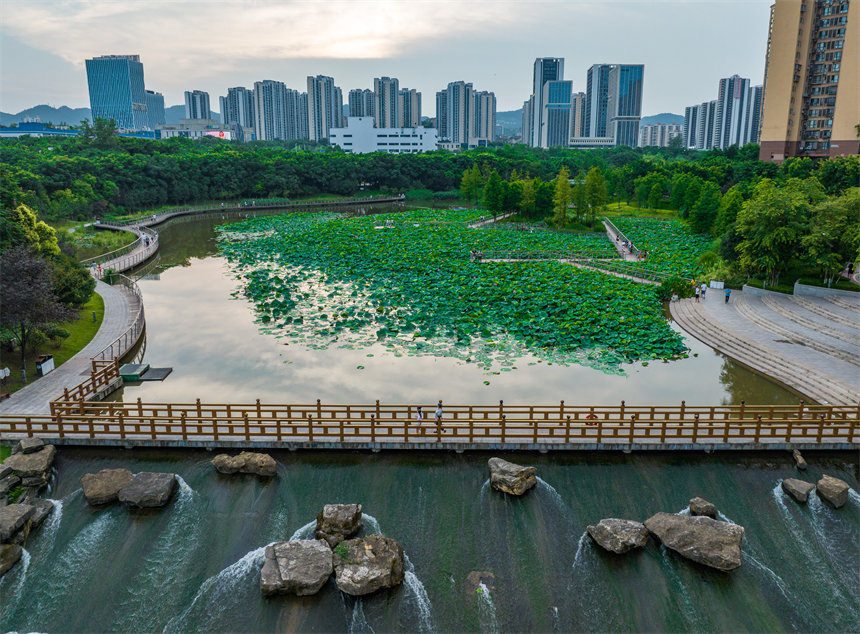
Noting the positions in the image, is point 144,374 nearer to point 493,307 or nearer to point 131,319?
point 131,319

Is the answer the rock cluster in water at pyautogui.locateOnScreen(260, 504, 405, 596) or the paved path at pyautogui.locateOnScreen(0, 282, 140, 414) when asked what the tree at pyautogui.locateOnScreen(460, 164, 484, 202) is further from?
the rock cluster in water at pyautogui.locateOnScreen(260, 504, 405, 596)

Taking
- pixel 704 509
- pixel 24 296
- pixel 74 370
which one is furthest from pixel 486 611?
pixel 74 370

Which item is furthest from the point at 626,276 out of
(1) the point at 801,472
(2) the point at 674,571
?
(2) the point at 674,571

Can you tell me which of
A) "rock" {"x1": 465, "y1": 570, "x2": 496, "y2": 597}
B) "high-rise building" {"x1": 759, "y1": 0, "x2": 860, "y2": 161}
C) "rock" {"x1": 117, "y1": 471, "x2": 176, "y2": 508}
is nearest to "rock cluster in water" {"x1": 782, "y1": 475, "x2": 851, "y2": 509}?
"rock" {"x1": 465, "y1": 570, "x2": 496, "y2": 597}

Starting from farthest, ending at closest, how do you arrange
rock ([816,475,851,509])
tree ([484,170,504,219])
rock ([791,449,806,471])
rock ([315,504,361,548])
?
tree ([484,170,504,219]) → rock ([791,449,806,471]) → rock ([816,475,851,509]) → rock ([315,504,361,548])

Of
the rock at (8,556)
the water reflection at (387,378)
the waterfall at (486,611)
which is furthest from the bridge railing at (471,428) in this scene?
the waterfall at (486,611)

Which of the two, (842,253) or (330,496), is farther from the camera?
(842,253)
